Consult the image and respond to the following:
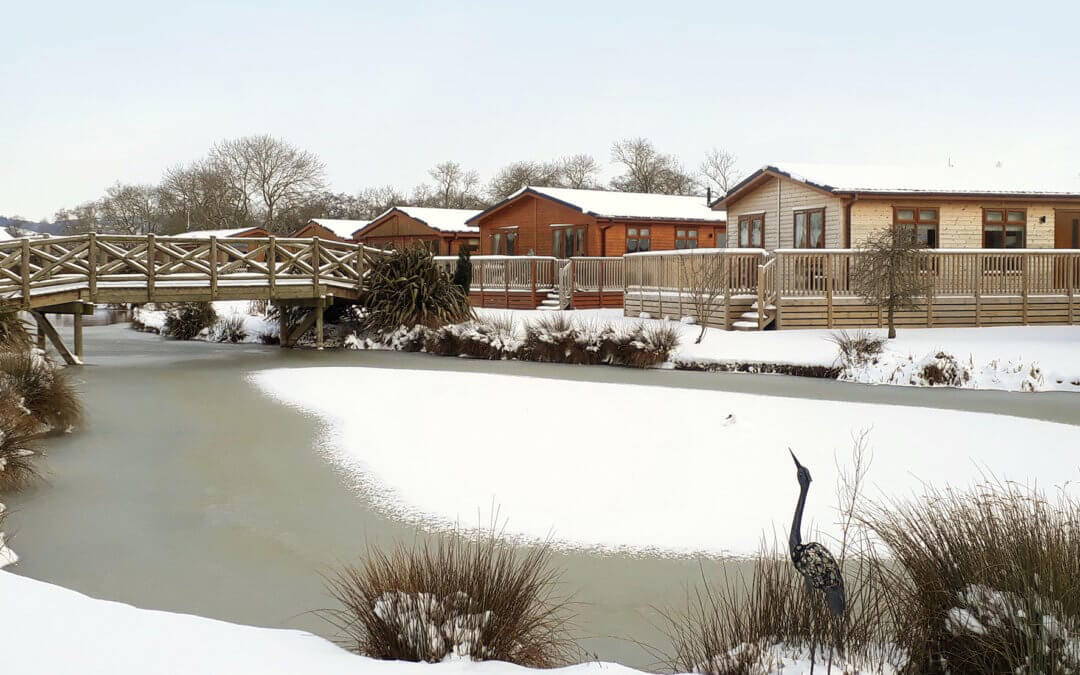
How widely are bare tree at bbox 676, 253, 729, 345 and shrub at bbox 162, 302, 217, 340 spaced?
14657mm

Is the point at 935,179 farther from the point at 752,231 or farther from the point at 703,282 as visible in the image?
the point at 703,282

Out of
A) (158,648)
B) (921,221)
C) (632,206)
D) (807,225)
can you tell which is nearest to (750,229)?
(807,225)

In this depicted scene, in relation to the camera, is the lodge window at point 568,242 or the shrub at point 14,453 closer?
the shrub at point 14,453

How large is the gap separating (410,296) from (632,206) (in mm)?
10845

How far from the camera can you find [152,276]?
2147cm

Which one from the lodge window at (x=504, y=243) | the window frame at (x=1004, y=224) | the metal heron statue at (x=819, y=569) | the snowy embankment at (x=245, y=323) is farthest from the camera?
the lodge window at (x=504, y=243)

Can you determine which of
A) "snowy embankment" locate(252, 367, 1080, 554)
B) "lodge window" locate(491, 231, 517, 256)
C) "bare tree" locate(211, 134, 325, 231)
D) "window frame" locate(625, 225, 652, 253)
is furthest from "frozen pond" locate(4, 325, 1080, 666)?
"bare tree" locate(211, 134, 325, 231)

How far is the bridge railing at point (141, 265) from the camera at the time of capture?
20.0m

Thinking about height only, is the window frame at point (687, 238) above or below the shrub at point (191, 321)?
above

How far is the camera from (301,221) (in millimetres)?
69812

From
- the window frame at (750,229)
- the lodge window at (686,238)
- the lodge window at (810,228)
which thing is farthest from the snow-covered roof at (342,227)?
the lodge window at (810,228)

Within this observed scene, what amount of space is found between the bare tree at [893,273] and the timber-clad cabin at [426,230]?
20.2 m

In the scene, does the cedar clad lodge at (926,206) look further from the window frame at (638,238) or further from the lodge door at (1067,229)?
the window frame at (638,238)

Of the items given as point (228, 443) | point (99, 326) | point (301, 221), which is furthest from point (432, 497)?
point (301, 221)
